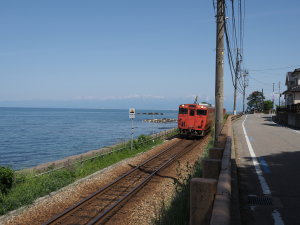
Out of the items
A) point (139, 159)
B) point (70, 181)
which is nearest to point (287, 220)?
point (70, 181)

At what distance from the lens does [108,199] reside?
11289 millimetres

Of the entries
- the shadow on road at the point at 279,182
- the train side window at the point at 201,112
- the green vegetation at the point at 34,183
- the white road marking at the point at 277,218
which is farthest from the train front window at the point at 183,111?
the white road marking at the point at 277,218

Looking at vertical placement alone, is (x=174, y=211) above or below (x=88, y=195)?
above

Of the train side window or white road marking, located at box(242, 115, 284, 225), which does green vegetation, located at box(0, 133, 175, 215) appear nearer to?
white road marking, located at box(242, 115, 284, 225)

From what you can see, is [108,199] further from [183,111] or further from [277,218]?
[183,111]

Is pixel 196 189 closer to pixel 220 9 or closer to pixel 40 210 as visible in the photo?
pixel 40 210

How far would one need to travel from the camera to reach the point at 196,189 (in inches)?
165

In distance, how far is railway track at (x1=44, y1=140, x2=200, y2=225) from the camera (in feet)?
30.5

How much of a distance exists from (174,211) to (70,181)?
8069mm

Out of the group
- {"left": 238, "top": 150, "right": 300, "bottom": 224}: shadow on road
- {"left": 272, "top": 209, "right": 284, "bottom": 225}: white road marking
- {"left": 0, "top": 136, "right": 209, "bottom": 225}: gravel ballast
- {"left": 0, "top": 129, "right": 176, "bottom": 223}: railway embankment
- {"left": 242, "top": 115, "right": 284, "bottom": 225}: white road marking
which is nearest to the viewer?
{"left": 272, "top": 209, "right": 284, "bottom": 225}: white road marking

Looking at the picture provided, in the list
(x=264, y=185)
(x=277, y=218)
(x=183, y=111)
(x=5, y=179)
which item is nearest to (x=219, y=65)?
(x=264, y=185)

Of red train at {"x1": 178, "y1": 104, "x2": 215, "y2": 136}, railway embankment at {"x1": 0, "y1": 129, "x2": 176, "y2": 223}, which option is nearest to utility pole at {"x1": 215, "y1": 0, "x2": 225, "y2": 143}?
railway embankment at {"x1": 0, "y1": 129, "x2": 176, "y2": 223}

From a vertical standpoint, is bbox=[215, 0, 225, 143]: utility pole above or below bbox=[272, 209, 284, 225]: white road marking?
above

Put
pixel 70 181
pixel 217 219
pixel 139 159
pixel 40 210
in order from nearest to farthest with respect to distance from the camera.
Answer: pixel 217 219 < pixel 40 210 < pixel 70 181 < pixel 139 159
